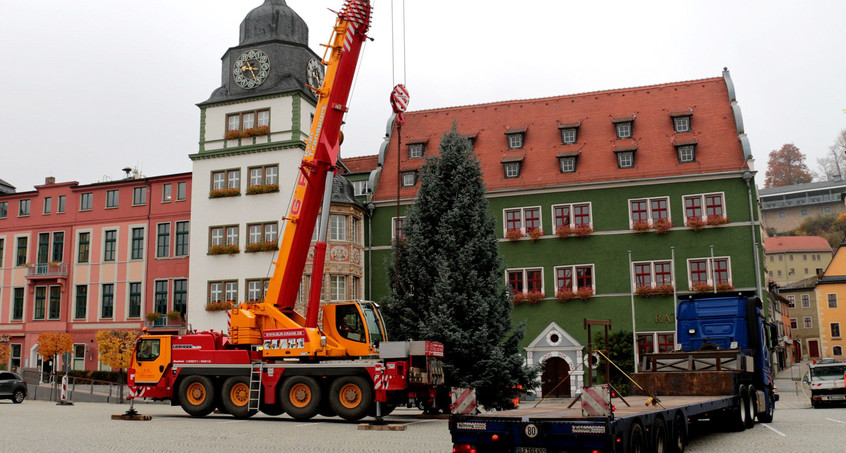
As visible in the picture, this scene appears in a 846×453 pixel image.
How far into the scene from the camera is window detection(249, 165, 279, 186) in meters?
40.8

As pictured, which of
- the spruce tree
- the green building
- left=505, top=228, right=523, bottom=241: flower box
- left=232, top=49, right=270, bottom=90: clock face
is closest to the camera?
the spruce tree

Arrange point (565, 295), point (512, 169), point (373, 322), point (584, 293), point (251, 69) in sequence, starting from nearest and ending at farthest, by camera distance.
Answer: point (373, 322) → point (584, 293) → point (565, 295) → point (512, 169) → point (251, 69)

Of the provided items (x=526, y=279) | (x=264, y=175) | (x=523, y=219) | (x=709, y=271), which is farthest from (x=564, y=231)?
(x=264, y=175)

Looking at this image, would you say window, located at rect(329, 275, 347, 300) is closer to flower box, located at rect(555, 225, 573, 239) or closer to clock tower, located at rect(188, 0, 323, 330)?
clock tower, located at rect(188, 0, 323, 330)

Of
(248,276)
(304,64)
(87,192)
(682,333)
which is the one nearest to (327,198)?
(682,333)

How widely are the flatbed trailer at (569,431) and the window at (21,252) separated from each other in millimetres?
44952

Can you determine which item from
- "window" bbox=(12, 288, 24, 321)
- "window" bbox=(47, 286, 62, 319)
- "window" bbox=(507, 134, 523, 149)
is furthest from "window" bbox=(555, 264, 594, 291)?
"window" bbox=(12, 288, 24, 321)

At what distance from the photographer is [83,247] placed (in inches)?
1871

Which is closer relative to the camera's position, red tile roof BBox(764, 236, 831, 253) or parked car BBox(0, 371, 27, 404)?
parked car BBox(0, 371, 27, 404)

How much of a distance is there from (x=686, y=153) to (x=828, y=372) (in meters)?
13.9

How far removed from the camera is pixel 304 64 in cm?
4231

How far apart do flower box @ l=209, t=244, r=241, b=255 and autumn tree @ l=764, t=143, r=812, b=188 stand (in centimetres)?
12064

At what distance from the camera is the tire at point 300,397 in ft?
70.7

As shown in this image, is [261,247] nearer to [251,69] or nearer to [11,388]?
[251,69]
